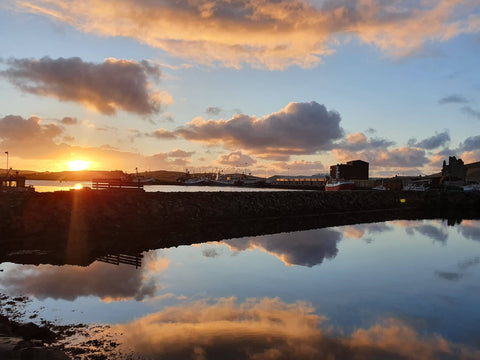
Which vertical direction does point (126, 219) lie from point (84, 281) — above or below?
above

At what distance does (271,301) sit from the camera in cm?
1384

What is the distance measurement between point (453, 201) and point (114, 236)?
71087 millimetres

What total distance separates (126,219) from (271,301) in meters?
21.1

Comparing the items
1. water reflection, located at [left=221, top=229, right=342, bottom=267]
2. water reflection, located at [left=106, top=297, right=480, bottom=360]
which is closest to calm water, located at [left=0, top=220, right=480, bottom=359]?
water reflection, located at [left=106, top=297, right=480, bottom=360]

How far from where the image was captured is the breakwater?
24.8m

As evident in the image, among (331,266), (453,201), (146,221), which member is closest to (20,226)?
(146,221)

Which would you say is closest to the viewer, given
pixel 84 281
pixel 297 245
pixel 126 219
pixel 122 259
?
pixel 84 281

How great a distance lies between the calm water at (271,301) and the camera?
10148 millimetres

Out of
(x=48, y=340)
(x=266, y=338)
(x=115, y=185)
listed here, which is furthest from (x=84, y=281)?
(x=115, y=185)

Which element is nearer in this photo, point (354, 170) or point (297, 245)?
point (297, 245)

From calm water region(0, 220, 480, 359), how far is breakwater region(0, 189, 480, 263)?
4582 mm

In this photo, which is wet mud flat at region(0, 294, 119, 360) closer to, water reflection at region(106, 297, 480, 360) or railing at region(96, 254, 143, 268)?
water reflection at region(106, 297, 480, 360)

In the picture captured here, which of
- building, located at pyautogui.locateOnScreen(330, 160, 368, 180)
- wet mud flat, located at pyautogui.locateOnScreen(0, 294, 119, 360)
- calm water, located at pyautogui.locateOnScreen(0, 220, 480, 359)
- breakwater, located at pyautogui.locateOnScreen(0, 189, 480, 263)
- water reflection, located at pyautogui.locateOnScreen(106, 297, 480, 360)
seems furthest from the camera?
building, located at pyautogui.locateOnScreen(330, 160, 368, 180)

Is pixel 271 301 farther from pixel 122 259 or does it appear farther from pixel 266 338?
pixel 122 259
